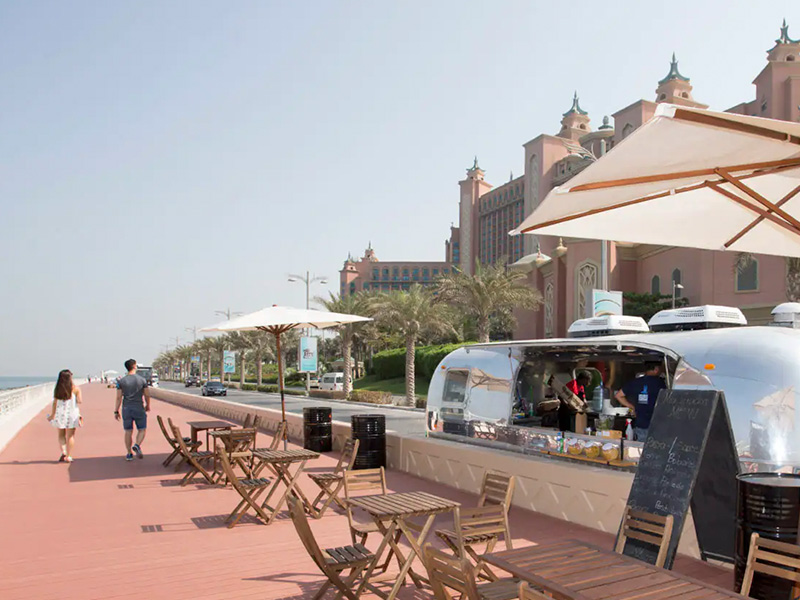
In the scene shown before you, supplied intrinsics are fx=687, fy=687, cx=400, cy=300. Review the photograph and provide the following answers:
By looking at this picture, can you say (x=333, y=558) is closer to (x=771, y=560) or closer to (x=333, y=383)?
(x=771, y=560)

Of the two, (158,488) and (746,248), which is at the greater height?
(746,248)

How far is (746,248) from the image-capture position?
605cm

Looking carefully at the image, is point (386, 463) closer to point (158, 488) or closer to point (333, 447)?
point (333, 447)

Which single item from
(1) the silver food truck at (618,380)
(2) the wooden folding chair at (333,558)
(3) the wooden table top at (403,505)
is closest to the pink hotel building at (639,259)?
(1) the silver food truck at (618,380)

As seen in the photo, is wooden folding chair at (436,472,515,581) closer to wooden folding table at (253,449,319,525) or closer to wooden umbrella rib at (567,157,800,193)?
wooden folding table at (253,449,319,525)

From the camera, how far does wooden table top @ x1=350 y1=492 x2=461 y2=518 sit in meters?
5.08

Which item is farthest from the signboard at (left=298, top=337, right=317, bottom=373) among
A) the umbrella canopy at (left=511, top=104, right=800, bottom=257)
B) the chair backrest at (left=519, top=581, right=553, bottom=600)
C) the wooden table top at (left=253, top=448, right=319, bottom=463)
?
the chair backrest at (left=519, top=581, right=553, bottom=600)

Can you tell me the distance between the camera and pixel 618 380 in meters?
14.4

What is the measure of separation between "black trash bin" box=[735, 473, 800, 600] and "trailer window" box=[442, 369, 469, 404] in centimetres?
669

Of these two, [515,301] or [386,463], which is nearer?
[386,463]

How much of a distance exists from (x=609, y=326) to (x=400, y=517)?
566cm

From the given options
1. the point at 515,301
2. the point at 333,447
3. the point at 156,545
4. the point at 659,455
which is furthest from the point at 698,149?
the point at 515,301

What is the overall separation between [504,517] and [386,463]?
577 cm

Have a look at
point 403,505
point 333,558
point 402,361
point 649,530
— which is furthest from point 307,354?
point 649,530
